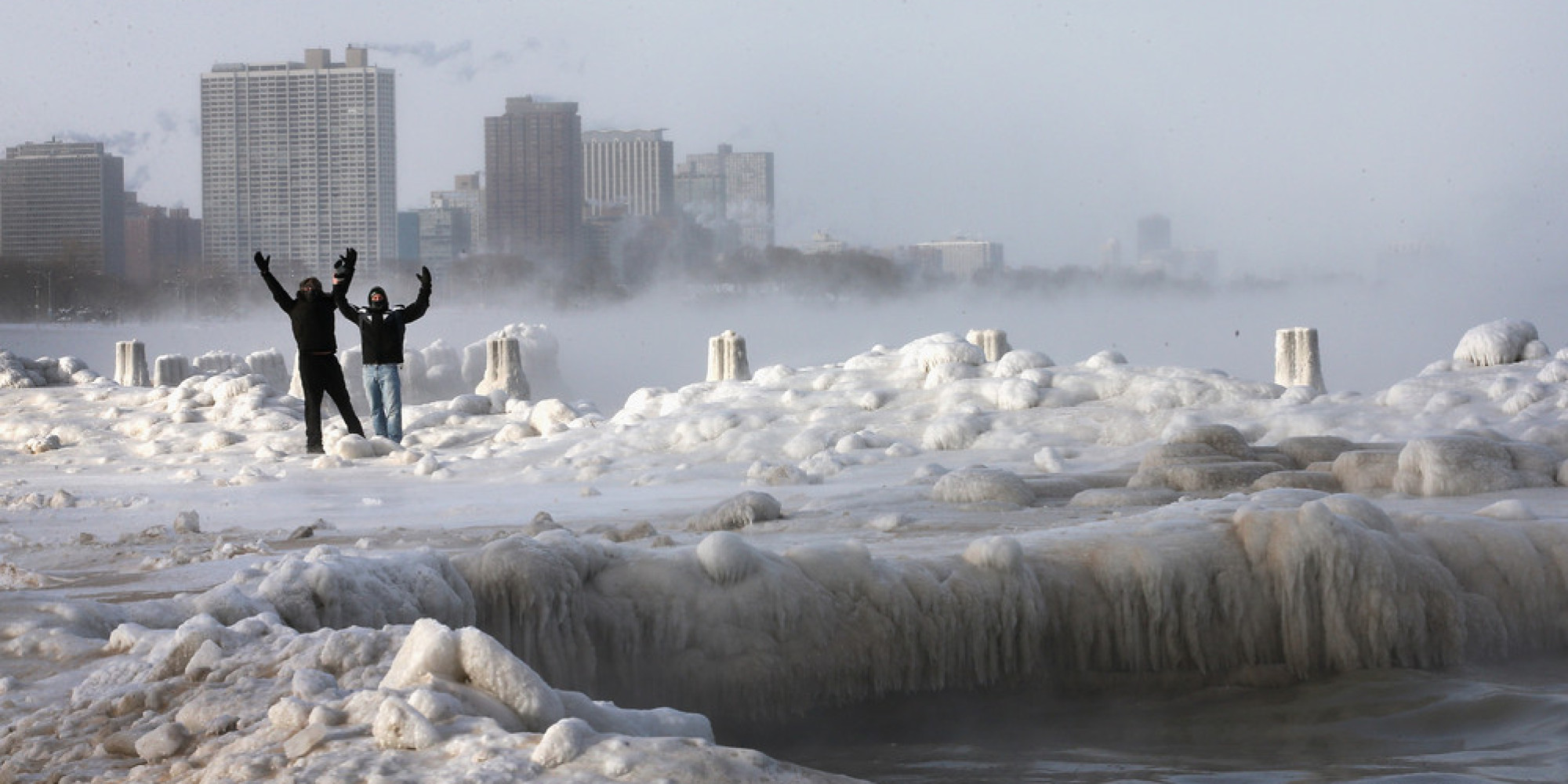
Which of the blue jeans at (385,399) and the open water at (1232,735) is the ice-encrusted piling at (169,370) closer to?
the blue jeans at (385,399)

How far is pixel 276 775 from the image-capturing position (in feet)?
10.4

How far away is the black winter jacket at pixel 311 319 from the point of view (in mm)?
10734

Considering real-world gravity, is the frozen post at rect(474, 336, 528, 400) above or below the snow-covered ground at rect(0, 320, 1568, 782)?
above

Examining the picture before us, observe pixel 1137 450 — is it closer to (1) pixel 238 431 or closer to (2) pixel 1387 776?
(2) pixel 1387 776

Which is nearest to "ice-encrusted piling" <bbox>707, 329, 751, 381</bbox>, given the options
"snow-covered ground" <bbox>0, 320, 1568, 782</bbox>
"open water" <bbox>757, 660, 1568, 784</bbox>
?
"snow-covered ground" <bbox>0, 320, 1568, 782</bbox>

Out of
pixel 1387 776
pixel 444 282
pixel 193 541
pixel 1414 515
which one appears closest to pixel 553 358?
pixel 193 541

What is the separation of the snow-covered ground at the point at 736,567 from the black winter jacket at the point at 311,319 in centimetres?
75

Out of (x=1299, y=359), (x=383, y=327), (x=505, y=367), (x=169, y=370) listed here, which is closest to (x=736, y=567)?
(x=383, y=327)

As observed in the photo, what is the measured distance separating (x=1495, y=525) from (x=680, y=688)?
11.2 feet

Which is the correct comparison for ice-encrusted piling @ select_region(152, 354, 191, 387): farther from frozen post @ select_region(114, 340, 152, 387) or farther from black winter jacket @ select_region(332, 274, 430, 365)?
black winter jacket @ select_region(332, 274, 430, 365)

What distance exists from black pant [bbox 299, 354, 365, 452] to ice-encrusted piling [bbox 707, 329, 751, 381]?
16.0 feet

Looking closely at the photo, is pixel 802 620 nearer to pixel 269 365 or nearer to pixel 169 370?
pixel 169 370

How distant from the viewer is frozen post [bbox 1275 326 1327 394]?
15188 millimetres

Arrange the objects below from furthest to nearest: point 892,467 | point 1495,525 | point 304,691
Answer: point 892,467 → point 1495,525 → point 304,691
